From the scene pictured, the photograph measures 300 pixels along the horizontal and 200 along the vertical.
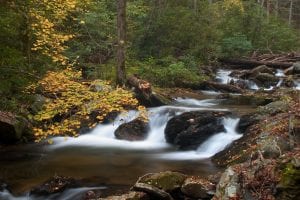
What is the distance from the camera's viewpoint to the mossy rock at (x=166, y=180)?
8.63 meters

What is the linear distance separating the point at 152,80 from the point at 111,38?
2875 millimetres

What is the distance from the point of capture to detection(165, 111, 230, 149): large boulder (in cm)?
1346

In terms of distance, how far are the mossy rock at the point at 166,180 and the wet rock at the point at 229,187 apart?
4.13 feet

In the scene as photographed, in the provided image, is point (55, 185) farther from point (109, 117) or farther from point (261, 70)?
point (261, 70)

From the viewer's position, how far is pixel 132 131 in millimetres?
14766

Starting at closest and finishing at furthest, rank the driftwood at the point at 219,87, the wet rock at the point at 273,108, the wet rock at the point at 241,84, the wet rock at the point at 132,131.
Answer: the wet rock at the point at 273,108 → the wet rock at the point at 132,131 → the driftwood at the point at 219,87 → the wet rock at the point at 241,84

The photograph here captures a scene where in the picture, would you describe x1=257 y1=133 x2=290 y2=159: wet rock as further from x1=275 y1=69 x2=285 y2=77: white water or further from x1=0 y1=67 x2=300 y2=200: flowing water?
x1=275 y1=69 x2=285 y2=77: white water

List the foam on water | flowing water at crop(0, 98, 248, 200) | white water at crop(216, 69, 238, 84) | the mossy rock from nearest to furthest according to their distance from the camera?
the mossy rock, flowing water at crop(0, 98, 248, 200), the foam on water, white water at crop(216, 69, 238, 84)

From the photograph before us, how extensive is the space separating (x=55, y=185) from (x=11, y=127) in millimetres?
4134

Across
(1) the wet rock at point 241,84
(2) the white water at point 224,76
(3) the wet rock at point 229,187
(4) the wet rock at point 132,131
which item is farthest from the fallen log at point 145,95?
(3) the wet rock at point 229,187

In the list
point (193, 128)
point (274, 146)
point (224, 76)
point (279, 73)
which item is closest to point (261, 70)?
point (279, 73)

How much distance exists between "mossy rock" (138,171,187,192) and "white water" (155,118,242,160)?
12.1 feet

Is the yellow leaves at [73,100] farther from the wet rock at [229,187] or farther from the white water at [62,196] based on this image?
the wet rock at [229,187]

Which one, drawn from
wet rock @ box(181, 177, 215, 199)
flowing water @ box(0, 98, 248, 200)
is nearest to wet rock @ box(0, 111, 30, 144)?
flowing water @ box(0, 98, 248, 200)
